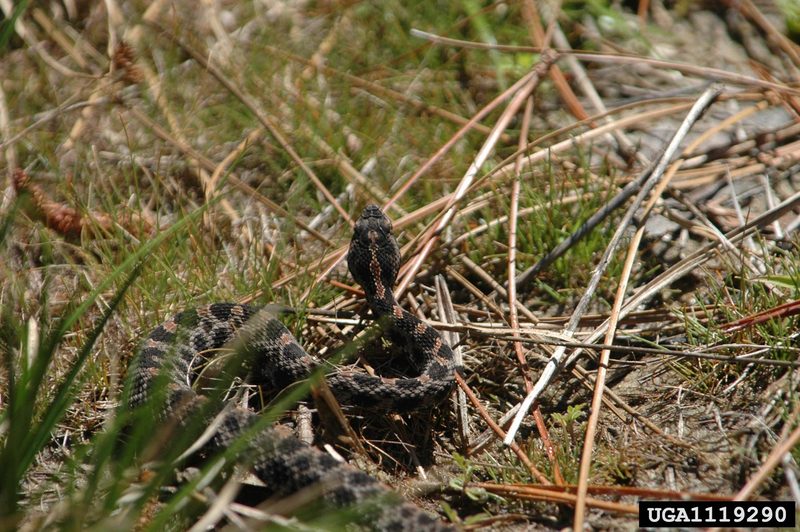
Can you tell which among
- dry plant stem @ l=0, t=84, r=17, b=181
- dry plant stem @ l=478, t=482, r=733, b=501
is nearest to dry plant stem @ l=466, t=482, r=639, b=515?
dry plant stem @ l=478, t=482, r=733, b=501

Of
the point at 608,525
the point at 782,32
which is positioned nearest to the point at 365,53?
the point at 782,32

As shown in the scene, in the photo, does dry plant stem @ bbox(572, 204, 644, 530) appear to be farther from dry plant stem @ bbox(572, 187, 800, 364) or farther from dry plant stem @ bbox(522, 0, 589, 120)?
dry plant stem @ bbox(522, 0, 589, 120)

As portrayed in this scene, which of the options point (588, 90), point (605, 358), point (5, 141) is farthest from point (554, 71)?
point (5, 141)

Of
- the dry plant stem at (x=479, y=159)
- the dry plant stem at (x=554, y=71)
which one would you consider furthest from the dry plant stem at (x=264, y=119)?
the dry plant stem at (x=554, y=71)

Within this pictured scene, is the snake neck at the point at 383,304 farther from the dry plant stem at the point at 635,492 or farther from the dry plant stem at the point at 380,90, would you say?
the dry plant stem at the point at 380,90

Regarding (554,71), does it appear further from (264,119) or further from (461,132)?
(264,119)

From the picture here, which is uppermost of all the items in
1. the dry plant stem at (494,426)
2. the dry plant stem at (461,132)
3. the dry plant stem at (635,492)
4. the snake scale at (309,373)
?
the dry plant stem at (461,132)
